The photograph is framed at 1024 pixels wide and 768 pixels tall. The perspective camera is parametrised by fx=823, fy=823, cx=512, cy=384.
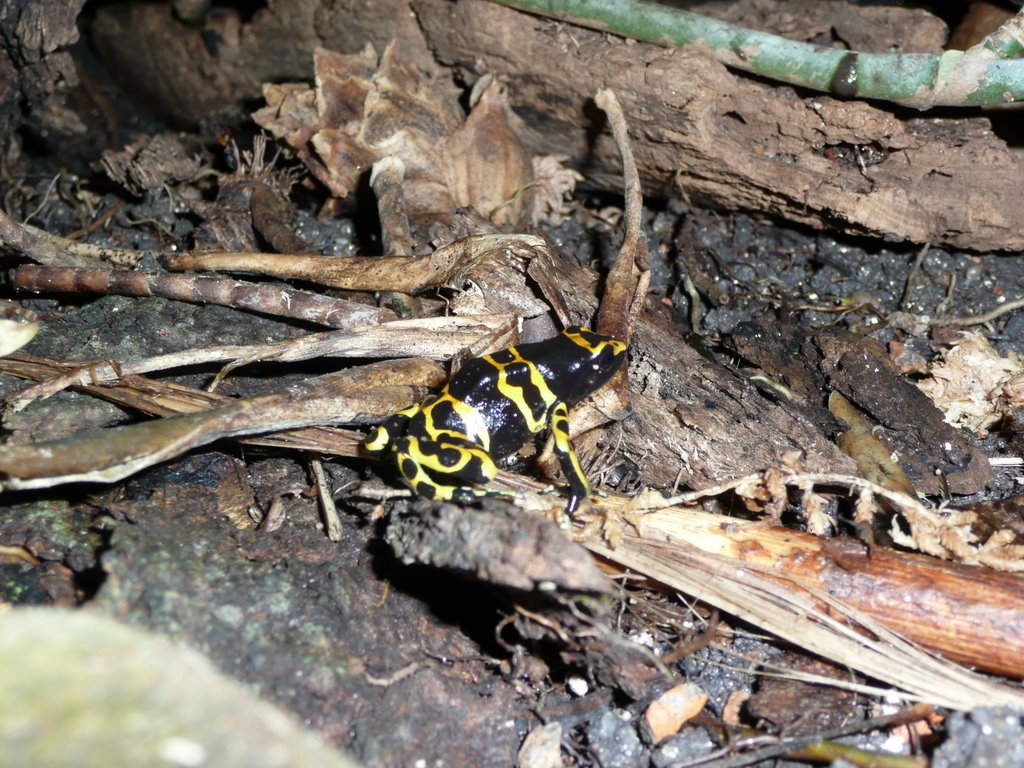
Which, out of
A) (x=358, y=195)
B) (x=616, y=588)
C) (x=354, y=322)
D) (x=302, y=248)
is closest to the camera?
(x=616, y=588)

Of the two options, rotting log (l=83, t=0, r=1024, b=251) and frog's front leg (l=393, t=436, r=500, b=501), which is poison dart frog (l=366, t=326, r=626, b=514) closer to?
frog's front leg (l=393, t=436, r=500, b=501)

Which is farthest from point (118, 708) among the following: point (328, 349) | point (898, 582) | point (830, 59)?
point (830, 59)

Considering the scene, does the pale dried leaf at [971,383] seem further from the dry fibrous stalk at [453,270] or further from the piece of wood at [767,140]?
the dry fibrous stalk at [453,270]

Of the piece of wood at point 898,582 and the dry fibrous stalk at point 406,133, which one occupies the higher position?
the dry fibrous stalk at point 406,133

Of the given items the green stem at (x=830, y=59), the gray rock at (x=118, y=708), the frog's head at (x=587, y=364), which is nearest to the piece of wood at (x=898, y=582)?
the frog's head at (x=587, y=364)

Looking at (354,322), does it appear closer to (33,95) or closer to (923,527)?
(923,527)

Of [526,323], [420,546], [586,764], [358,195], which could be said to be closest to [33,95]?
[358,195]

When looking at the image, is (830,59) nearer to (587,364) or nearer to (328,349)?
(587,364)
